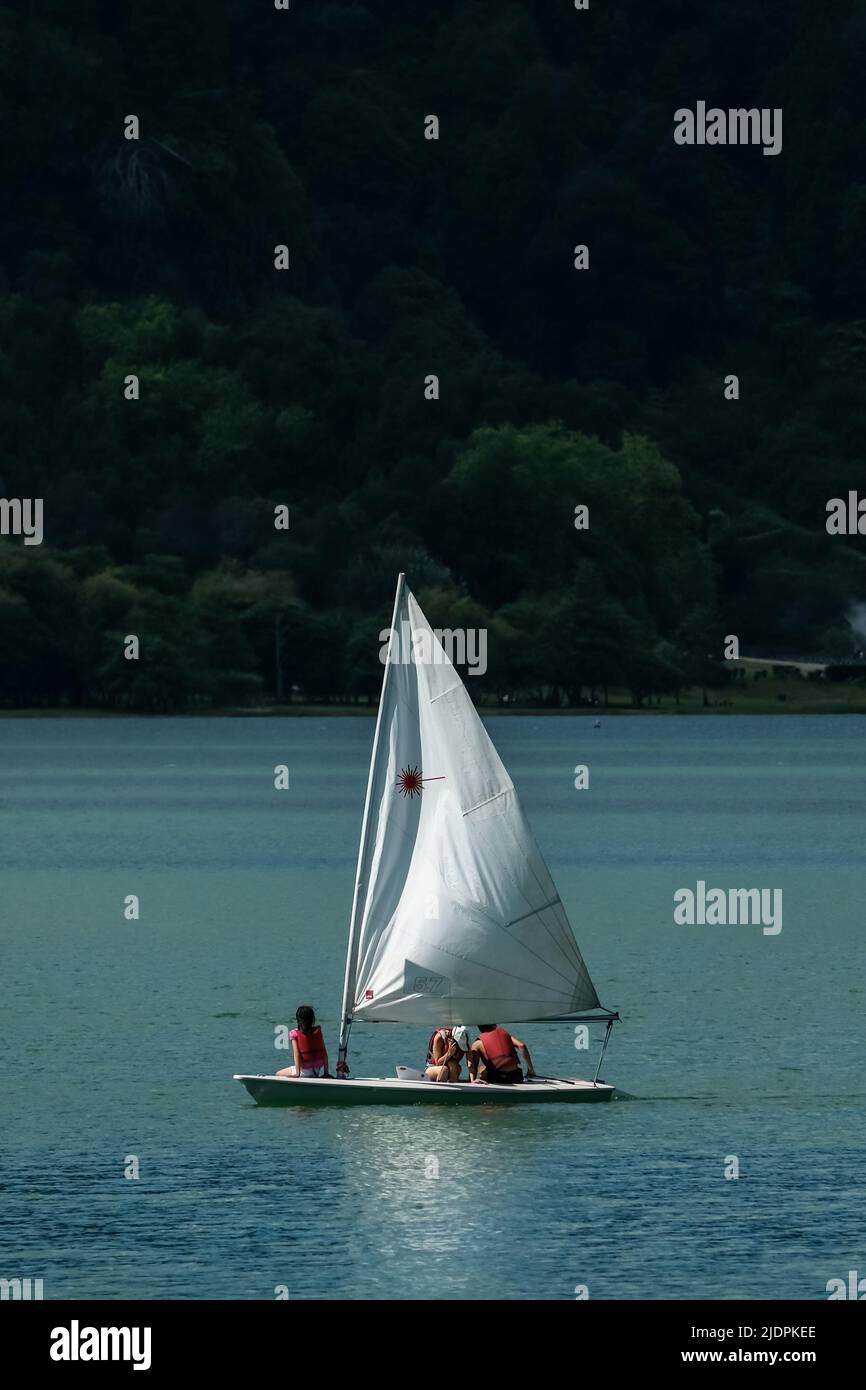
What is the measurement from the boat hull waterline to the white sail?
1.36 m

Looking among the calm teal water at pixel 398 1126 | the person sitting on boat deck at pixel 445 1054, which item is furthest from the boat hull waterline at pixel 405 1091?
the calm teal water at pixel 398 1126

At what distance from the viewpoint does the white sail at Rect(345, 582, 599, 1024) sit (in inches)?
1786

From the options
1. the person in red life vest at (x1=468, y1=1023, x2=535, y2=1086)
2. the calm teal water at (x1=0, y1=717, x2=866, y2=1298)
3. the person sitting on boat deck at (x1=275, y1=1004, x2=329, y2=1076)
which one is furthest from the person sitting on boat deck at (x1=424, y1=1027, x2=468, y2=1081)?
the person sitting on boat deck at (x1=275, y1=1004, x2=329, y2=1076)

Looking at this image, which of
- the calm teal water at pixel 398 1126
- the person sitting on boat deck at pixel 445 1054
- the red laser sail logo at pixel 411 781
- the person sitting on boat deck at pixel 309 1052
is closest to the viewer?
the calm teal water at pixel 398 1126

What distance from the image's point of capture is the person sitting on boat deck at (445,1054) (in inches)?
1734

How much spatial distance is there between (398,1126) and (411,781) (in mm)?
5653

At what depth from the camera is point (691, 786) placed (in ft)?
578

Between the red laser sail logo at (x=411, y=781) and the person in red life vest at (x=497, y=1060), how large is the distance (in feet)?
13.7

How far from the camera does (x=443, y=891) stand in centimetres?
4569

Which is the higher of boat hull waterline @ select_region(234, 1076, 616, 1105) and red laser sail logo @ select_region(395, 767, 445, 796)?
red laser sail logo @ select_region(395, 767, 445, 796)

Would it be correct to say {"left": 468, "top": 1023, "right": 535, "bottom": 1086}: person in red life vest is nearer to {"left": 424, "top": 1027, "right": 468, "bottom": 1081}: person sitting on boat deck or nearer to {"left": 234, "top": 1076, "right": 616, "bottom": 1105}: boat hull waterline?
{"left": 234, "top": 1076, "right": 616, "bottom": 1105}: boat hull waterline

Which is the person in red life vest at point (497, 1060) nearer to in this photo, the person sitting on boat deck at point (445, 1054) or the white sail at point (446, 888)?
the person sitting on boat deck at point (445, 1054)

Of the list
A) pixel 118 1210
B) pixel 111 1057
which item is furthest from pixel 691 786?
pixel 118 1210

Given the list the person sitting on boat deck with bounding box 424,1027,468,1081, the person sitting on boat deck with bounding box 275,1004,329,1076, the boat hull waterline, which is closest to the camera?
the boat hull waterline
